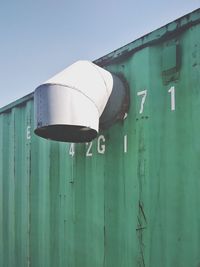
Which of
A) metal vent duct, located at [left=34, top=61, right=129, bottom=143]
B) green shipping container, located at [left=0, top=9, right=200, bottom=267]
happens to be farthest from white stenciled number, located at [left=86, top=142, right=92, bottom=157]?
metal vent duct, located at [left=34, top=61, right=129, bottom=143]

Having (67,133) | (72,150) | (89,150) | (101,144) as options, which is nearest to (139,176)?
(101,144)

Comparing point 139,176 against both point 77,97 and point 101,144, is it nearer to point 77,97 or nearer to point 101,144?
point 101,144

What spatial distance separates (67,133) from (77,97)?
2.00ft

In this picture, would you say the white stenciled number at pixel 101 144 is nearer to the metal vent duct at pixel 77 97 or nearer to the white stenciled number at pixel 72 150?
the metal vent duct at pixel 77 97

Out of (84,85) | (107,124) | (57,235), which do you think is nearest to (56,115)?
(84,85)

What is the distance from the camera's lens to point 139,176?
224 centimetres

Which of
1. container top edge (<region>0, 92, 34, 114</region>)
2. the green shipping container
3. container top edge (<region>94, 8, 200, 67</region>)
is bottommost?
the green shipping container

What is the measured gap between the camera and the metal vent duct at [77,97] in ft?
7.03

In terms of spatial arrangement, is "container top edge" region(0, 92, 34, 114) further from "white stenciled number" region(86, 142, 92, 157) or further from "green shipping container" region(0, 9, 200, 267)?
"white stenciled number" region(86, 142, 92, 157)

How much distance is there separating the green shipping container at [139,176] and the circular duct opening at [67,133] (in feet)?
0.40

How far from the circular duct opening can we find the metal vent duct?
24cm

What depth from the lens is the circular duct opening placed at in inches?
101

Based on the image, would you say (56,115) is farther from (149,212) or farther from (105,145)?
(149,212)

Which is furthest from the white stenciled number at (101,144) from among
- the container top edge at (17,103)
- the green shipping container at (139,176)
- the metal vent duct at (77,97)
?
the container top edge at (17,103)
